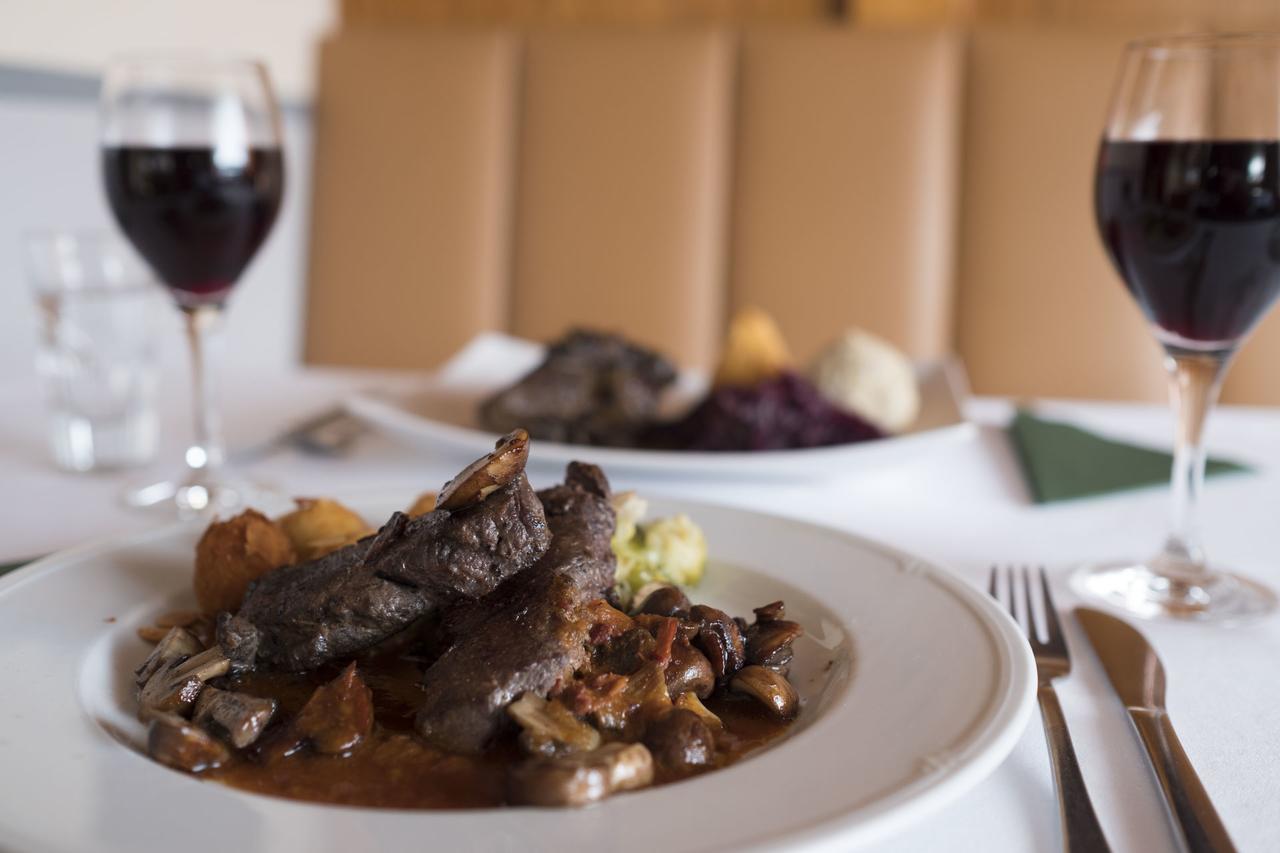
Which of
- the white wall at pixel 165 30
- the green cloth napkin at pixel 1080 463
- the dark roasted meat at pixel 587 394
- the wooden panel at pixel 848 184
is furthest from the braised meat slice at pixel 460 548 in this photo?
the wooden panel at pixel 848 184

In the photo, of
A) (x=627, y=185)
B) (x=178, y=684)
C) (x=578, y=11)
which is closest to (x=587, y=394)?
(x=178, y=684)

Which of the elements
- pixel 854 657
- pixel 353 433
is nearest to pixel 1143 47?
pixel 854 657

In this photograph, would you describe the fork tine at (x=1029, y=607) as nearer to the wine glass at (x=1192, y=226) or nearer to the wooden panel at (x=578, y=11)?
the wine glass at (x=1192, y=226)

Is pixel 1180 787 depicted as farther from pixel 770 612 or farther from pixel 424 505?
pixel 424 505

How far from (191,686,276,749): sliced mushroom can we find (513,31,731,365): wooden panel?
10.6ft

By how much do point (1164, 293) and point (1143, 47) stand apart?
12.1 inches

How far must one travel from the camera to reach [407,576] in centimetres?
103

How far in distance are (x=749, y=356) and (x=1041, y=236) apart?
2.00 metres

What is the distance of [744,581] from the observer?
1.31m

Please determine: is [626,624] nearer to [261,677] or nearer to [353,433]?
[261,677]

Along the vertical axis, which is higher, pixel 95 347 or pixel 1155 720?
pixel 95 347

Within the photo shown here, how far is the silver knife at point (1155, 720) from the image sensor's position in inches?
31.0

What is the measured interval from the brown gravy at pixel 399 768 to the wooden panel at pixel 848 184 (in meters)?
3.15

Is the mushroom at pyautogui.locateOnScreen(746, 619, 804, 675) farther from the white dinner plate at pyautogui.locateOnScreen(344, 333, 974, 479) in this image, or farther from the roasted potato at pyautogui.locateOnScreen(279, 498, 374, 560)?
the white dinner plate at pyautogui.locateOnScreen(344, 333, 974, 479)
